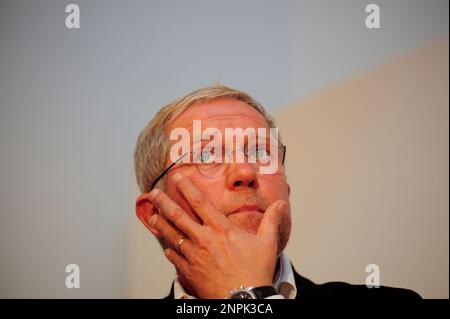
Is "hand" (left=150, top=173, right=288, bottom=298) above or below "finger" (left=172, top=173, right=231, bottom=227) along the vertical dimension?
below

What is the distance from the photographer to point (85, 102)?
1.56 m

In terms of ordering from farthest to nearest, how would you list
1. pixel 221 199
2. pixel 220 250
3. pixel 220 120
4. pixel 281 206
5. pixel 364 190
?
pixel 364 190 < pixel 220 120 < pixel 221 199 < pixel 281 206 < pixel 220 250

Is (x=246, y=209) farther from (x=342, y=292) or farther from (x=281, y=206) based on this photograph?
(x=342, y=292)

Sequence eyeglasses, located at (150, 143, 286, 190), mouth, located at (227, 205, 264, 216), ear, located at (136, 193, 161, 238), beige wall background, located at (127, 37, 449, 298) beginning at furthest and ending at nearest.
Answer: beige wall background, located at (127, 37, 449, 298), ear, located at (136, 193, 161, 238), eyeglasses, located at (150, 143, 286, 190), mouth, located at (227, 205, 264, 216)

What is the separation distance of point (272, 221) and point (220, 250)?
0.15m

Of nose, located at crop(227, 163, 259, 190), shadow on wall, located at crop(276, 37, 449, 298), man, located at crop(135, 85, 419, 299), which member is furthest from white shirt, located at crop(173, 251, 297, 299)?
shadow on wall, located at crop(276, 37, 449, 298)

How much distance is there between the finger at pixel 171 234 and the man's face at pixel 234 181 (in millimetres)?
71

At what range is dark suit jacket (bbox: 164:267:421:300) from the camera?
4.38 feet

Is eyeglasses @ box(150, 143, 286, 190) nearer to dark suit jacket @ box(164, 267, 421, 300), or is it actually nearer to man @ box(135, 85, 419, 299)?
man @ box(135, 85, 419, 299)

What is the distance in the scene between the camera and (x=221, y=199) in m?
1.21

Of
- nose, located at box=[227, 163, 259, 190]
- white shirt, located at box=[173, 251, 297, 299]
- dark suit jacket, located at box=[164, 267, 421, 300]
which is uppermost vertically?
nose, located at box=[227, 163, 259, 190]

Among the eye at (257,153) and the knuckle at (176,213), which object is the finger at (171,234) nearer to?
the knuckle at (176,213)

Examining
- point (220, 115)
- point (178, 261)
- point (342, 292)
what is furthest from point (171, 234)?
point (342, 292)

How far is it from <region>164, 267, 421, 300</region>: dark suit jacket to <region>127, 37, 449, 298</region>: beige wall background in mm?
196
